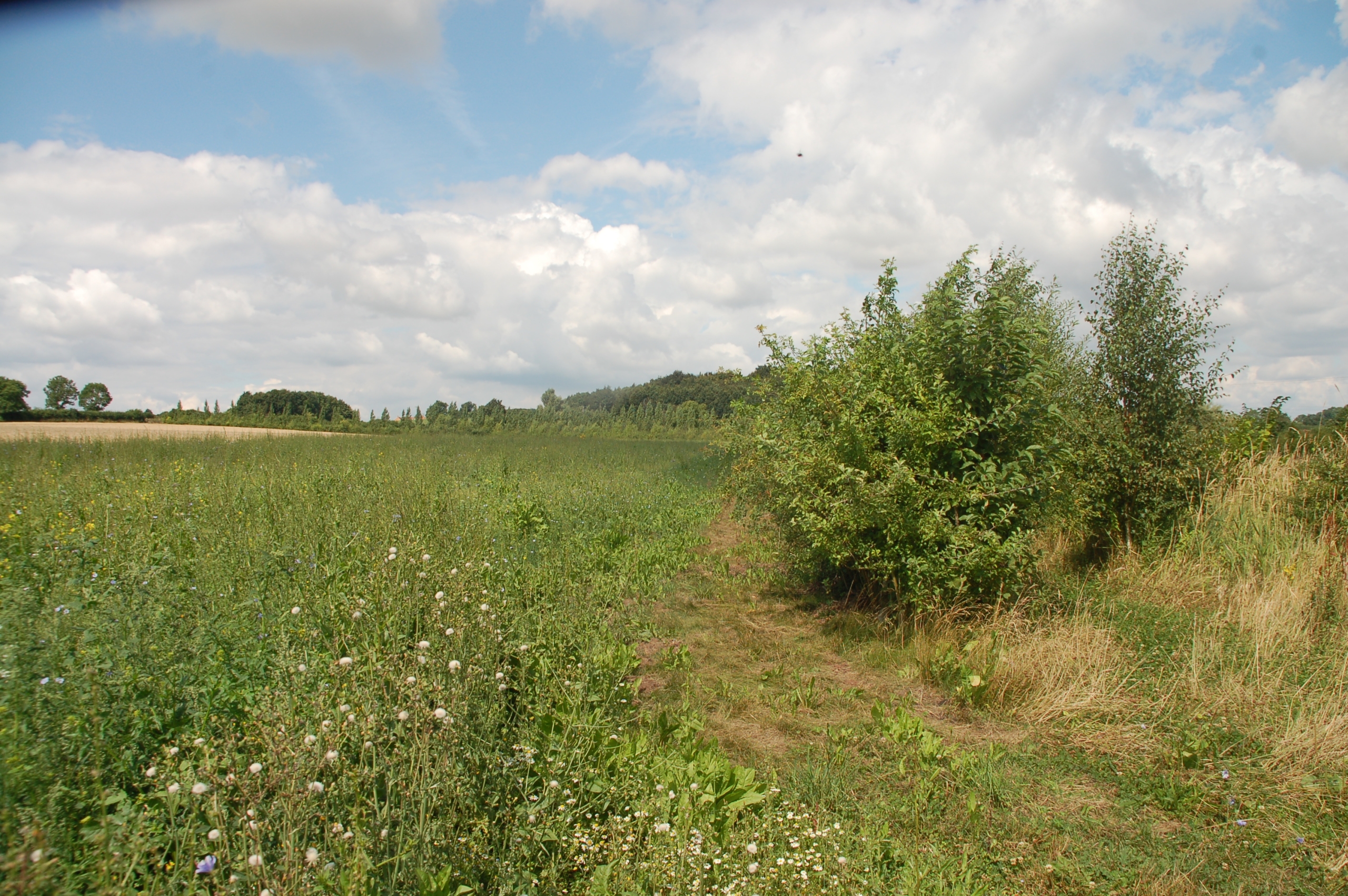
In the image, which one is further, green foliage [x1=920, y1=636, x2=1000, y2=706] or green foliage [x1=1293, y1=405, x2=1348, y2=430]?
green foliage [x1=1293, y1=405, x2=1348, y2=430]

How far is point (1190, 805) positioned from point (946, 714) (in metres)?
1.59

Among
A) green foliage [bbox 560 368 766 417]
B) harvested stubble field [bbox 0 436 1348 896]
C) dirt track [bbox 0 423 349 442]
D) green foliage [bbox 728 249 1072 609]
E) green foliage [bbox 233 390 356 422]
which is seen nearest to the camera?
harvested stubble field [bbox 0 436 1348 896]

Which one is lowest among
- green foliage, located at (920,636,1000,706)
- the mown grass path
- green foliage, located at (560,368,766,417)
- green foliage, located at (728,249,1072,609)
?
the mown grass path

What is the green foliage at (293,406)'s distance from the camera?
44.4m

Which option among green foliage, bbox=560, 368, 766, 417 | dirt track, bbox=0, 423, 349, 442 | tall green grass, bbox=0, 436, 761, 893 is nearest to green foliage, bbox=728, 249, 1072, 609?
tall green grass, bbox=0, 436, 761, 893

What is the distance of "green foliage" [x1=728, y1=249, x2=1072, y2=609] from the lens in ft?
21.3

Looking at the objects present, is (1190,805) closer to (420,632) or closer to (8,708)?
(420,632)

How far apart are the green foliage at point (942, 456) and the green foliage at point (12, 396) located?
4565cm

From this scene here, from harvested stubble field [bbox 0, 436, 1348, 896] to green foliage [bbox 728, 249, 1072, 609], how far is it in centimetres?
65

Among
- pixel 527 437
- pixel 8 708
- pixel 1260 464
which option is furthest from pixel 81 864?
pixel 527 437

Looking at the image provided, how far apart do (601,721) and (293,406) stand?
53818 millimetres

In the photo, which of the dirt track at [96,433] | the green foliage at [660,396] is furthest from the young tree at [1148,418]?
the green foliage at [660,396]

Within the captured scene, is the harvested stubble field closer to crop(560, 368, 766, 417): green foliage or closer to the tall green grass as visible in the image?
the tall green grass

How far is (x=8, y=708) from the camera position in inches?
97.6
